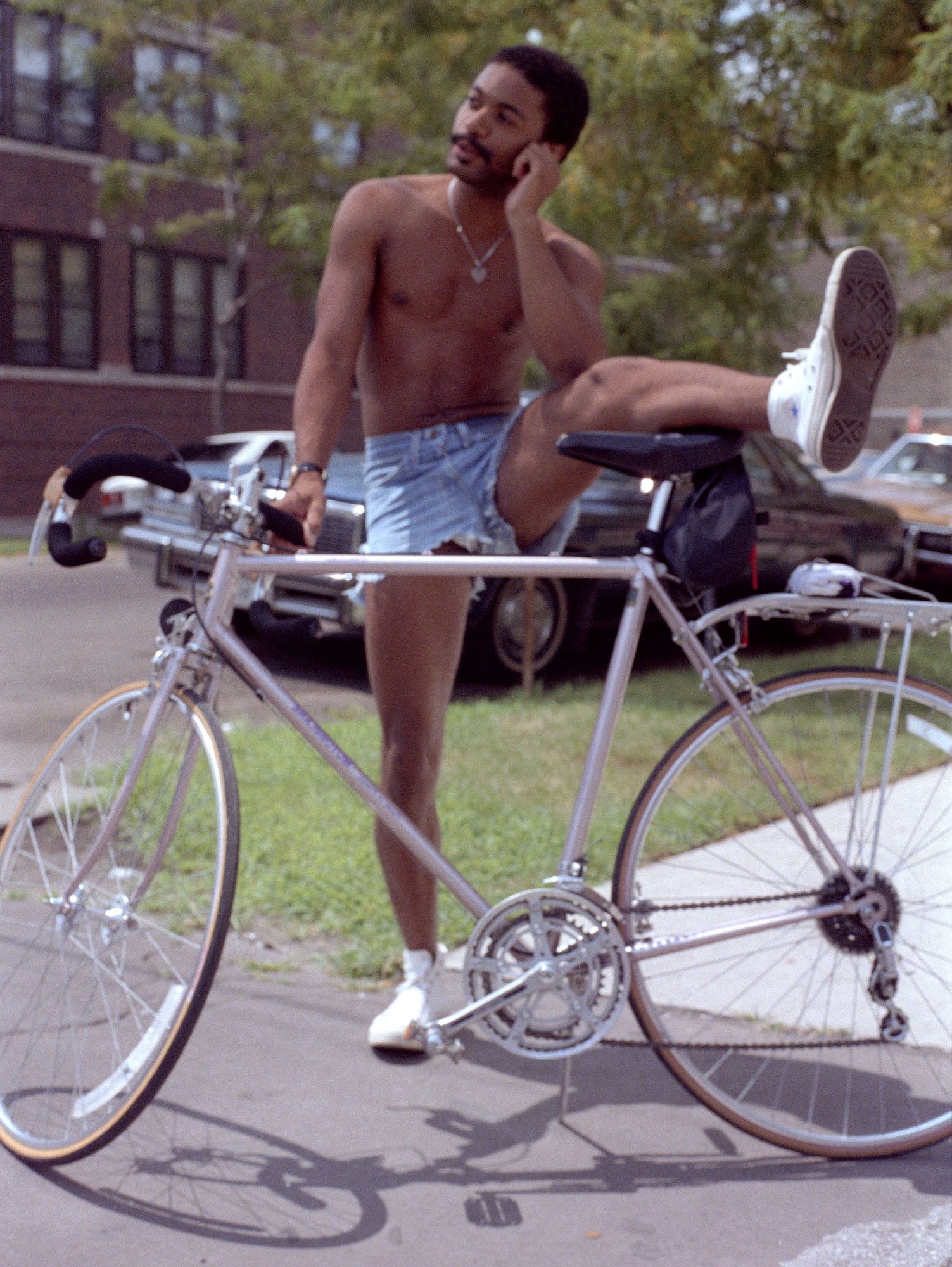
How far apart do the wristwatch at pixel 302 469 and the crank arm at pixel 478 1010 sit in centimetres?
104

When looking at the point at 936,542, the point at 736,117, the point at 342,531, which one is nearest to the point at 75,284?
the point at 736,117

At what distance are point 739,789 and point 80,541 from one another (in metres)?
1.96

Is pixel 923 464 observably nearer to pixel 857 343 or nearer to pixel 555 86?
pixel 555 86

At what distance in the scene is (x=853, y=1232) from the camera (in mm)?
2463

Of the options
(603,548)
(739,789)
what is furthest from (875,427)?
(739,789)

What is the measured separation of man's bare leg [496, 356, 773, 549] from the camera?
253 cm

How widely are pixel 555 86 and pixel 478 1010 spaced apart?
1.86 m

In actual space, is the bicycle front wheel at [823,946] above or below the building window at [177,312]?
below

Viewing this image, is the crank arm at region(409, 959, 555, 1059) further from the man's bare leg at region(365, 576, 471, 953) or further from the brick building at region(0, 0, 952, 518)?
the brick building at region(0, 0, 952, 518)

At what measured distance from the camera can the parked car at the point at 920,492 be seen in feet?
40.5

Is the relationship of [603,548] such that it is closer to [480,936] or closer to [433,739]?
[433,739]

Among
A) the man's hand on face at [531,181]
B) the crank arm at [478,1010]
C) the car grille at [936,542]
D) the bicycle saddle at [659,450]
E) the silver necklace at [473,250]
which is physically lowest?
the car grille at [936,542]

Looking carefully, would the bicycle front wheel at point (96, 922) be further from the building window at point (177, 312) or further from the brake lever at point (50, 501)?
the building window at point (177, 312)

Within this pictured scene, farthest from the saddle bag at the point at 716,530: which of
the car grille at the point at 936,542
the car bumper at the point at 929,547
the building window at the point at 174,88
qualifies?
the building window at the point at 174,88
